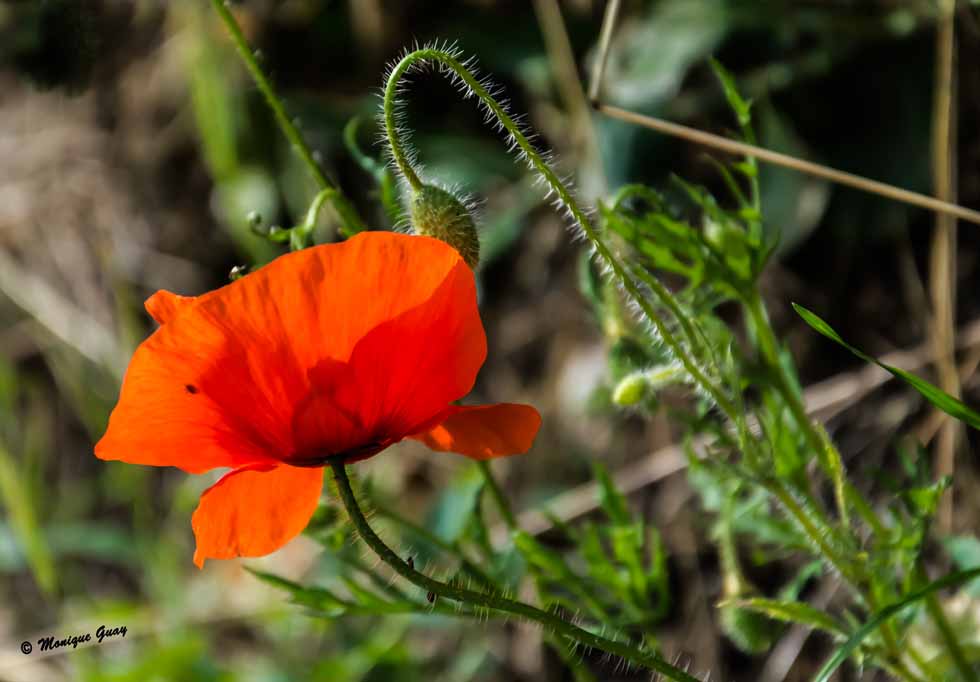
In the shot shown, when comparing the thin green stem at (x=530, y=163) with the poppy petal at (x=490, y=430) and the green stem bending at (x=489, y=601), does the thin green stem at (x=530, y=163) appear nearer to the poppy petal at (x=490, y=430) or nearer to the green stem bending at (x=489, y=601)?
the poppy petal at (x=490, y=430)

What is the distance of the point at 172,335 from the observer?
90cm

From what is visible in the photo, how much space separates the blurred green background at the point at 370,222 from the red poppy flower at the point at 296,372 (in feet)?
1.73

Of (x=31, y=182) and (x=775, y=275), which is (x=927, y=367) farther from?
(x=31, y=182)

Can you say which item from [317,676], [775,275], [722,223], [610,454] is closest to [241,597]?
[317,676]

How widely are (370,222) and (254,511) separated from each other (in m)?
1.82

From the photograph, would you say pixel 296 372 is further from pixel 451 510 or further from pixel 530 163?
pixel 451 510

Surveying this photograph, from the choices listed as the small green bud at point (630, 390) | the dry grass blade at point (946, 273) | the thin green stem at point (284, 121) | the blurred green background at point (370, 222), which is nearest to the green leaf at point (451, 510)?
the blurred green background at point (370, 222)

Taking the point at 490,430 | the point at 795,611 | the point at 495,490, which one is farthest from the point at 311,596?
the point at 795,611

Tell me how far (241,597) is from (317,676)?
2.53 ft

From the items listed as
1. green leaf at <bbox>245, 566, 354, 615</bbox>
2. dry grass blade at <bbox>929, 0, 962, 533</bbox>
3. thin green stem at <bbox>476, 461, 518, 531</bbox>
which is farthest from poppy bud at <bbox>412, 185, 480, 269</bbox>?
dry grass blade at <bbox>929, 0, 962, 533</bbox>

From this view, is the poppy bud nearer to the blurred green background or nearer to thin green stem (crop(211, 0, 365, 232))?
thin green stem (crop(211, 0, 365, 232))

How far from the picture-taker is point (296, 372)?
908mm

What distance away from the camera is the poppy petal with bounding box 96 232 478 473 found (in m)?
0.88

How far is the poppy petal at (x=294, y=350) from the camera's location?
88 cm
